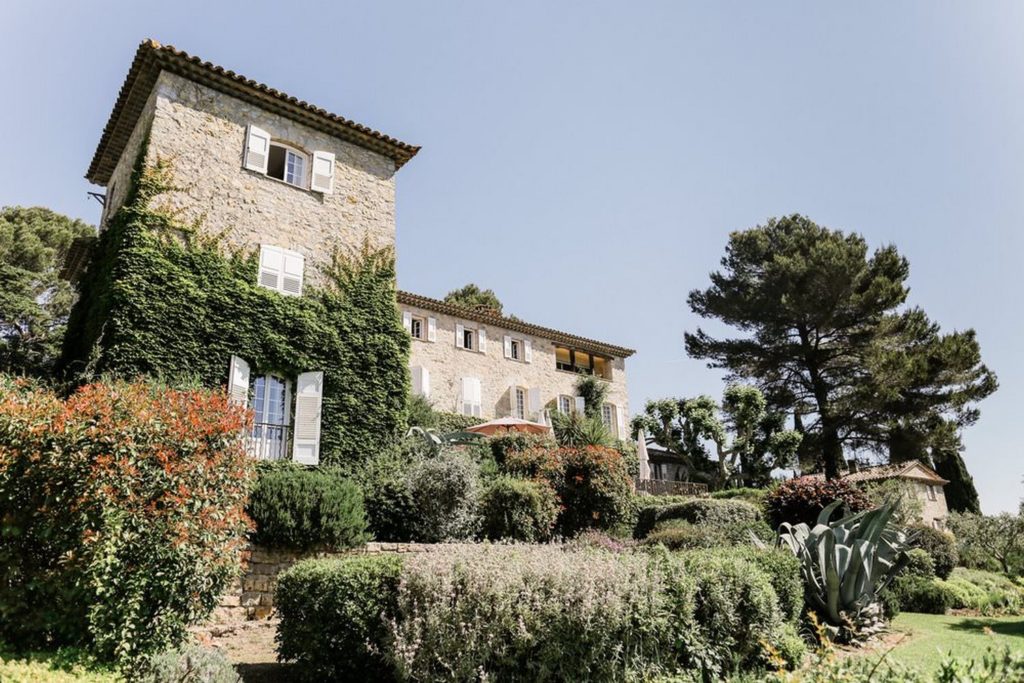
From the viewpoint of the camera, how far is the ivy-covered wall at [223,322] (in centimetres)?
1160

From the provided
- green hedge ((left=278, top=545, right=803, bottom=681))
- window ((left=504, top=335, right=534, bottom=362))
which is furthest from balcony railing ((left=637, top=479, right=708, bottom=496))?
green hedge ((left=278, top=545, right=803, bottom=681))

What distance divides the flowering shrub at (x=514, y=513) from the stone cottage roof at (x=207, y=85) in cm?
981

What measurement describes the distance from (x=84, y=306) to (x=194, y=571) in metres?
10.8

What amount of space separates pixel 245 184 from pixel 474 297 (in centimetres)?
2587

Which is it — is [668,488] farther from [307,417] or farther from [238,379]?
[238,379]

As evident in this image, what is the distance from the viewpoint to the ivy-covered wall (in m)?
11.6

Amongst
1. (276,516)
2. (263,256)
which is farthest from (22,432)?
(263,256)

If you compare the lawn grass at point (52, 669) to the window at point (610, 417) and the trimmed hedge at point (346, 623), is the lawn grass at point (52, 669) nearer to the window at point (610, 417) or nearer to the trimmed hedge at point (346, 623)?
the trimmed hedge at point (346, 623)

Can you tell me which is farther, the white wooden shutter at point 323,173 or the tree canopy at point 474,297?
the tree canopy at point 474,297

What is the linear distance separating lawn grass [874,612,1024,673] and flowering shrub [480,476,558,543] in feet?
18.4

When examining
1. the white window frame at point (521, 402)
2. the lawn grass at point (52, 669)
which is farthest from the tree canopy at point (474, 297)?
the lawn grass at point (52, 669)

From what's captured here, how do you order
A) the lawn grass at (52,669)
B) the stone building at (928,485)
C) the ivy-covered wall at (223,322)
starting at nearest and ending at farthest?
the lawn grass at (52,669)
the ivy-covered wall at (223,322)
the stone building at (928,485)

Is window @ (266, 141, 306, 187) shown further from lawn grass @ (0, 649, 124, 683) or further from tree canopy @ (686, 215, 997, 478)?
tree canopy @ (686, 215, 997, 478)

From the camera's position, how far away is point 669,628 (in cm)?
524
